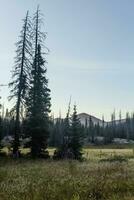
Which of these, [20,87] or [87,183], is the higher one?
Answer: [20,87]

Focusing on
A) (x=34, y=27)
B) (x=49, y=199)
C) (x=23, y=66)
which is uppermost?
(x=34, y=27)

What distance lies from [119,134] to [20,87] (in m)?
135

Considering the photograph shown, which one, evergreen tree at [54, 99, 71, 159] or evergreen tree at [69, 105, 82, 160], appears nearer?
evergreen tree at [54, 99, 71, 159]

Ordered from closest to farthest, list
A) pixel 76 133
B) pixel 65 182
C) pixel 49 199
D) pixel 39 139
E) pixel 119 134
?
1. pixel 49 199
2. pixel 65 182
3. pixel 39 139
4. pixel 76 133
5. pixel 119 134

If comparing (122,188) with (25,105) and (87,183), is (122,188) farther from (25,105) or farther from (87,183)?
(25,105)

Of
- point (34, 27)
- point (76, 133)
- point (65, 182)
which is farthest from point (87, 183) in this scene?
point (34, 27)

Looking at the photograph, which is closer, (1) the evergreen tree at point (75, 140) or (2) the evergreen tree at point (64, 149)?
(2) the evergreen tree at point (64, 149)

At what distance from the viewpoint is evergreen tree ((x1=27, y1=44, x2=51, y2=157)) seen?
40000 millimetres

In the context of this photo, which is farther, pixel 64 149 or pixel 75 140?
pixel 75 140

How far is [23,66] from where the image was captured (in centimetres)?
4275

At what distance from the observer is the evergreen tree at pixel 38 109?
40.0 metres

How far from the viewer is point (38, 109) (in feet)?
133

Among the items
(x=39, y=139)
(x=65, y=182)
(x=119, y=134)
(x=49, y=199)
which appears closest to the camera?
(x=49, y=199)

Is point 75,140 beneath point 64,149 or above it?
above
